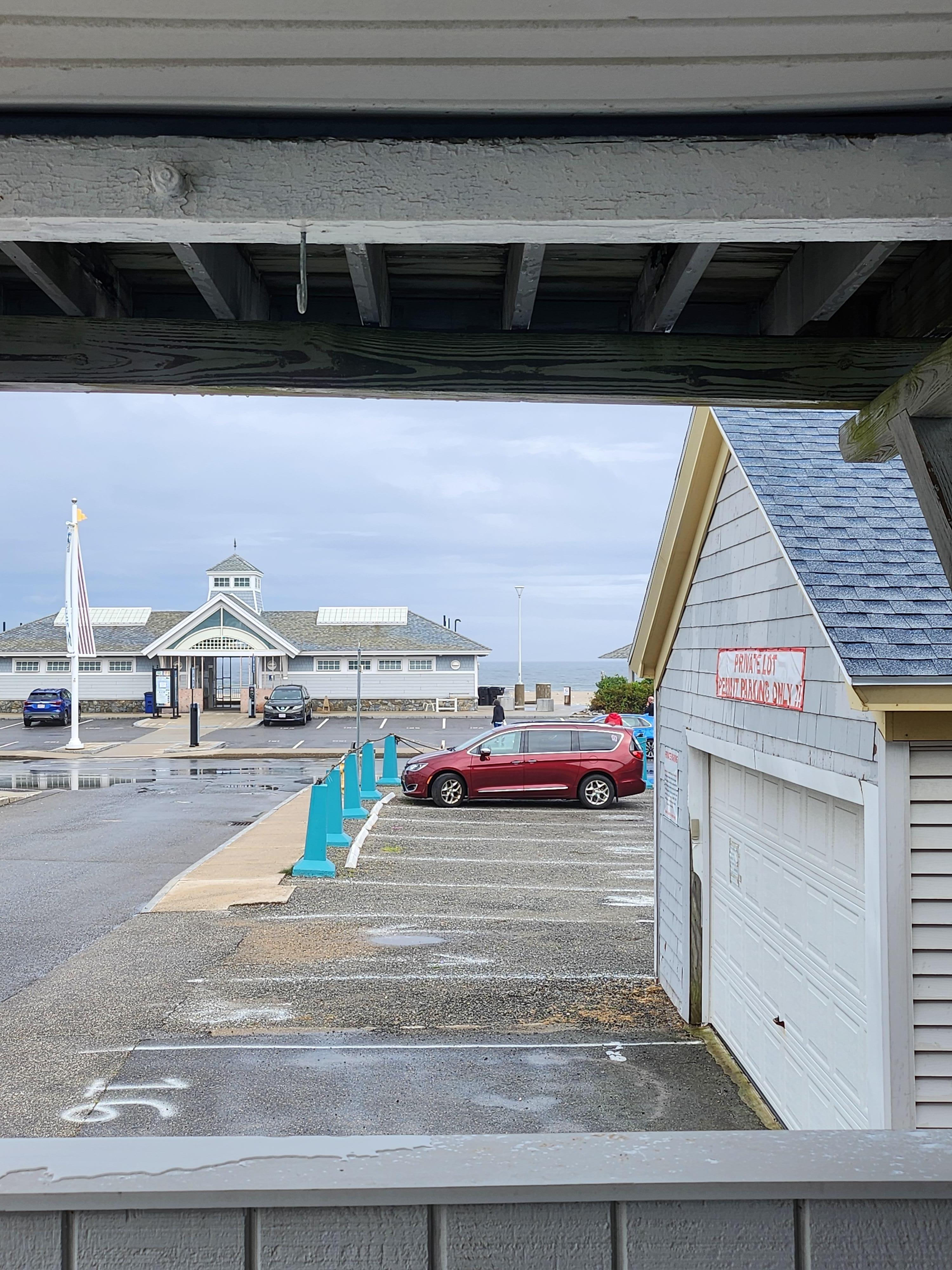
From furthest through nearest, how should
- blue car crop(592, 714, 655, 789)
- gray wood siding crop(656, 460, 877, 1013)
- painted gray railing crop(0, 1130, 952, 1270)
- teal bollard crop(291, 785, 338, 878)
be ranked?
blue car crop(592, 714, 655, 789) → teal bollard crop(291, 785, 338, 878) → gray wood siding crop(656, 460, 877, 1013) → painted gray railing crop(0, 1130, 952, 1270)

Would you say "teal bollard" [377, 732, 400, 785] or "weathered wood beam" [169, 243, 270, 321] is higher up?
"weathered wood beam" [169, 243, 270, 321]

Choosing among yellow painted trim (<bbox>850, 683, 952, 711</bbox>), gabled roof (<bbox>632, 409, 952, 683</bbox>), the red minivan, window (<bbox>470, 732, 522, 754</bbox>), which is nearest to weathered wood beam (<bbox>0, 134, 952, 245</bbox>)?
gabled roof (<bbox>632, 409, 952, 683</bbox>)

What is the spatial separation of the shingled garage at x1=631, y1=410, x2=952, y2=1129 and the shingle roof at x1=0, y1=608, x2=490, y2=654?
39112mm

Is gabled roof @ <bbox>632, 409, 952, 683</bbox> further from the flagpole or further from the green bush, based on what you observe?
→ the green bush

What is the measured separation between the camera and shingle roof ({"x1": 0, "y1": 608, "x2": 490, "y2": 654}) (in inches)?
1911

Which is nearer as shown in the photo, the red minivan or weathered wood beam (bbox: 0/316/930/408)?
weathered wood beam (bbox: 0/316/930/408)

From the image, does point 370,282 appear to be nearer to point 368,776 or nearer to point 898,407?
point 898,407

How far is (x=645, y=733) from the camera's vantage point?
2673 cm

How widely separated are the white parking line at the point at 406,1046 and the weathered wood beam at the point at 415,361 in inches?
229

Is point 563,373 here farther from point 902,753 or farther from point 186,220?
point 902,753

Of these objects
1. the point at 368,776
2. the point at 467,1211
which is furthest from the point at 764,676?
the point at 368,776

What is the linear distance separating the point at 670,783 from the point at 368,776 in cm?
1281

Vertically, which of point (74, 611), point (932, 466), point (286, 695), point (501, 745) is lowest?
point (501, 745)

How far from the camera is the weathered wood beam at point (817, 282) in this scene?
2.76m
